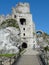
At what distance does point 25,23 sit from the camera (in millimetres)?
77562

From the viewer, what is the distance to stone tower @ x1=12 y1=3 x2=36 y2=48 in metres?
75.2

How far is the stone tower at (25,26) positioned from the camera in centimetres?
7519

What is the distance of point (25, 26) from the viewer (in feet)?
251

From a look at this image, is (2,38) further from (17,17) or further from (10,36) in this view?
(17,17)

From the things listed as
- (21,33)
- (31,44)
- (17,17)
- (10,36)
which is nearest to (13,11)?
(17,17)

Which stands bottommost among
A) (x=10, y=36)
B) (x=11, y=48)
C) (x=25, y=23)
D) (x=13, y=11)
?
(x=11, y=48)

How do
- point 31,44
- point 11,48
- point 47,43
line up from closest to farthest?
point 11,48
point 31,44
point 47,43

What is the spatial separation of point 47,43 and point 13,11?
17862mm

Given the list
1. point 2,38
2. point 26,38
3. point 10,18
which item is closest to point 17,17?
point 10,18

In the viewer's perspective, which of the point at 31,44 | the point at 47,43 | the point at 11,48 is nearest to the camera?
the point at 11,48

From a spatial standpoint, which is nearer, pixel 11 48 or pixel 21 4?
pixel 11 48

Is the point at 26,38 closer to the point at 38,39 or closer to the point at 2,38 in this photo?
the point at 38,39

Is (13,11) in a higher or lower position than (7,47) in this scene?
higher

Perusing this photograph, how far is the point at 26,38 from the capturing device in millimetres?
75438
